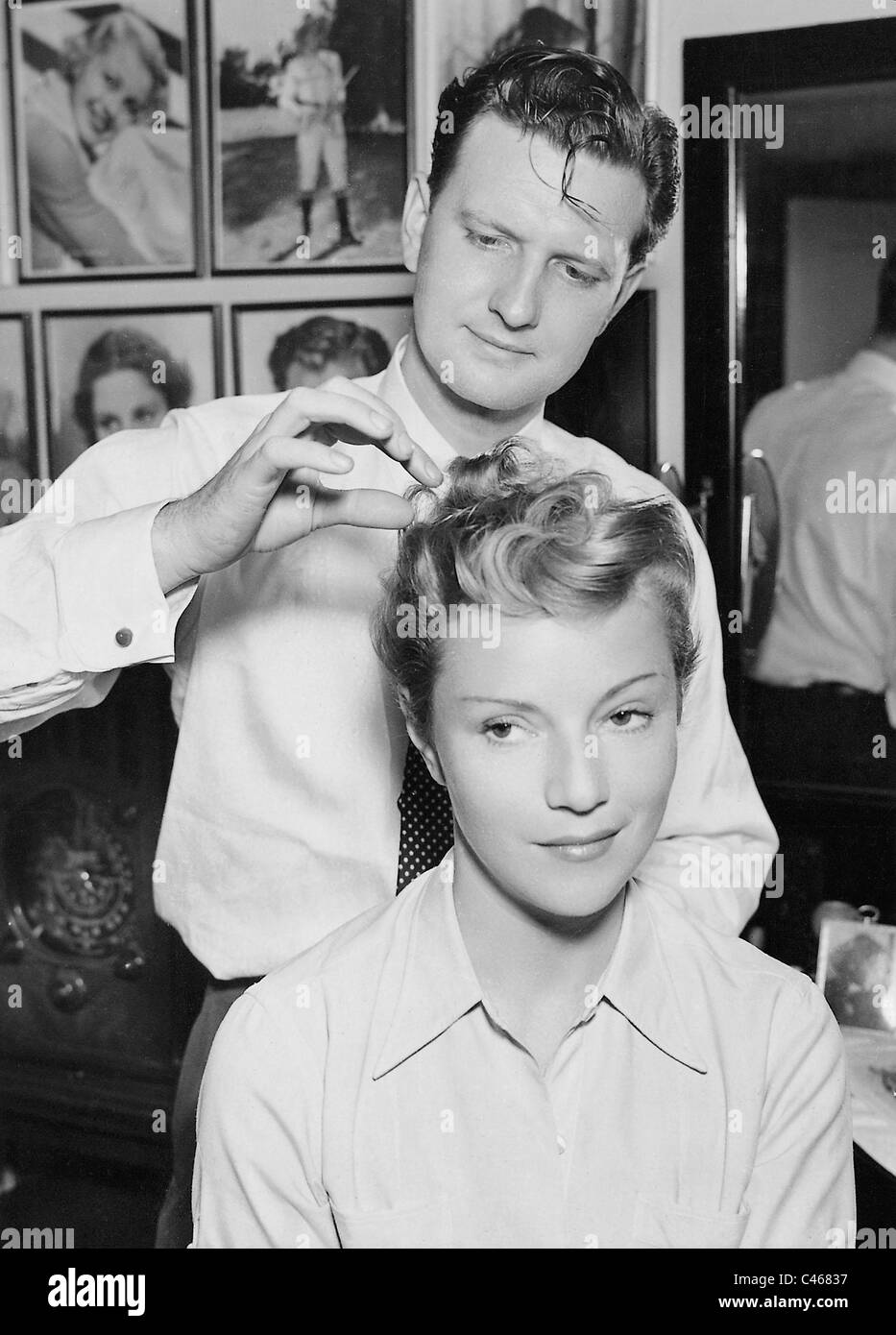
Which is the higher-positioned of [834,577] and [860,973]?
[834,577]

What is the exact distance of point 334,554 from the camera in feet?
5.31

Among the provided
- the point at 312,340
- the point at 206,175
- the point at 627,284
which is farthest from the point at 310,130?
the point at 627,284

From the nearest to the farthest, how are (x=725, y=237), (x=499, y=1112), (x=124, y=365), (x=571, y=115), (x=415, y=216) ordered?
(x=499, y=1112), (x=571, y=115), (x=415, y=216), (x=725, y=237), (x=124, y=365)

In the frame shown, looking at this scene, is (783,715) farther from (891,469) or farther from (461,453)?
(461,453)

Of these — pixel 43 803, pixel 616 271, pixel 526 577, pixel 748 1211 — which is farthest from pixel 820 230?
pixel 43 803

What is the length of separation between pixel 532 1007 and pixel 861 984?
75 cm

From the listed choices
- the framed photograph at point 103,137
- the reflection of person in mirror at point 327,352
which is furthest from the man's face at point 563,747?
the framed photograph at point 103,137

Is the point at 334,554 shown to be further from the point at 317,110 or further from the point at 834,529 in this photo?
the point at 317,110

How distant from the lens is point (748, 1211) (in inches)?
50.3

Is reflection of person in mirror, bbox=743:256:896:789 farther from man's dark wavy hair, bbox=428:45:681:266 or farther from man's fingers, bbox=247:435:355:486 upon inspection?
man's fingers, bbox=247:435:355:486

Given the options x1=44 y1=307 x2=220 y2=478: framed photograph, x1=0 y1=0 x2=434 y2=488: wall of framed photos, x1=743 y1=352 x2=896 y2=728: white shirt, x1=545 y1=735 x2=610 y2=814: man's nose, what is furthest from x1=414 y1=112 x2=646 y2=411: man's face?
x1=44 y1=307 x2=220 y2=478: framed photograph

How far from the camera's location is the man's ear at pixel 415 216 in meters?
1.53
